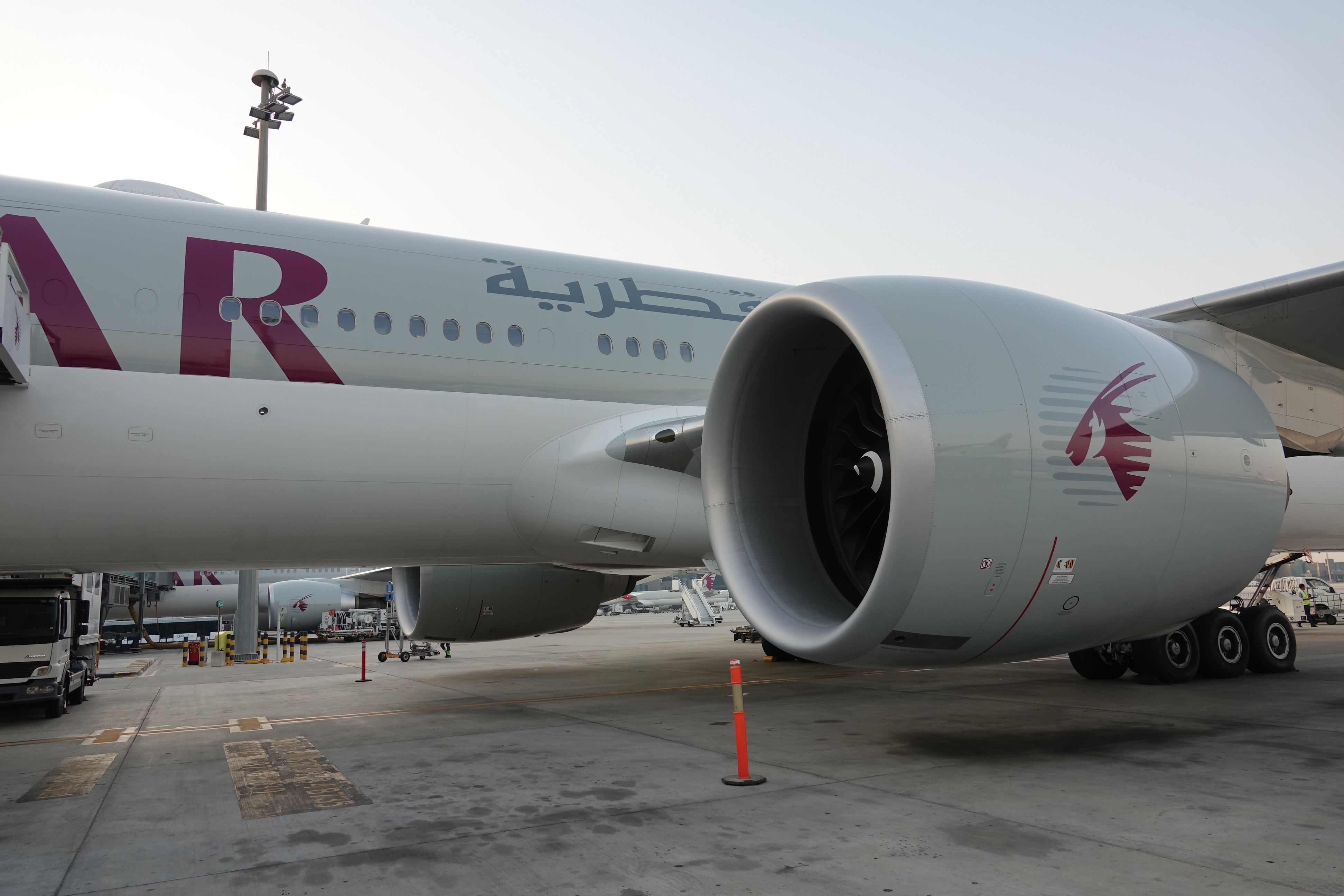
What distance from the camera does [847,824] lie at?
13.8ft

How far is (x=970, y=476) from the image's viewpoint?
173 inches

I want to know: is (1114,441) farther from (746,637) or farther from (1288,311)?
(746,637)

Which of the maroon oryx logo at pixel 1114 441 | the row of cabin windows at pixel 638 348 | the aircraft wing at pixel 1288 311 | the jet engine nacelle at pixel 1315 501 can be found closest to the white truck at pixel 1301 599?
the jet engine nacelle at pixel 1315 501

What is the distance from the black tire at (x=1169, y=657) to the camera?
9.20 meters

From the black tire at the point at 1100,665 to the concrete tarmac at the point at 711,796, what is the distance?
0.51m

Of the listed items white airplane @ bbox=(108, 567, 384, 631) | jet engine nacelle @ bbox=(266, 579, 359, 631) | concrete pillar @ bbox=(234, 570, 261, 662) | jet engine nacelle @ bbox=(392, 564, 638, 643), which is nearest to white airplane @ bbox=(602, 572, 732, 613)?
Answer: white airplane @ bbox=(108, 567, 384, 631)

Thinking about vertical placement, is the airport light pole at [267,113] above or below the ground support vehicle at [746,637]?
above

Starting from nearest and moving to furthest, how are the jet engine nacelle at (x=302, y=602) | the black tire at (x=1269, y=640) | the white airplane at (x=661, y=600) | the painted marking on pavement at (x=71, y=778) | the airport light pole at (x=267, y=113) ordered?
the painted marking on pavement at (x=71, y=778), the black tire at (x=1269, y=640), the airport light pole at (x=267, y=113), the jet engine nacelle at (x=302, y=602), the white airplane at (x=661, y=600)

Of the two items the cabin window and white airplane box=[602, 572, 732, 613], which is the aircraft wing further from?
white airplane box=[602, 572, 732, 613]

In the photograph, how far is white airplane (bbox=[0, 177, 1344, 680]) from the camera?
461cm

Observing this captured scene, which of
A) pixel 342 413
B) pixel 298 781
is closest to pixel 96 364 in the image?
pixel 342 413

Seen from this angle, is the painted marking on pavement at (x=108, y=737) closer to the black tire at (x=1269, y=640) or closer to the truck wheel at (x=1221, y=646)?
the truck wheel at (x=1221, y=646)

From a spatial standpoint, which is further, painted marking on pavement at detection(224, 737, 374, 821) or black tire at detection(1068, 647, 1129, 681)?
black tire at detection(1068, 647, 1129, 681)

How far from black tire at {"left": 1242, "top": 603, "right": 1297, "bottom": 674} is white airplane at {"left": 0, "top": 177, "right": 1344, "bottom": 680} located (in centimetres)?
460
